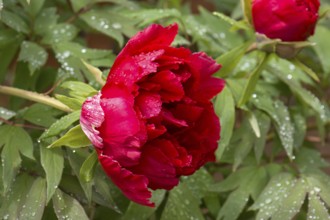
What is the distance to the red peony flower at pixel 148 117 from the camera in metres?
0.53

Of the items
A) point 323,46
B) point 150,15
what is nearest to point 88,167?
point 150,15

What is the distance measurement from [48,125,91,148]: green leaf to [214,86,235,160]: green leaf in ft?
0.57

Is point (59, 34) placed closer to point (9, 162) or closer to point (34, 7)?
point (34, 7)

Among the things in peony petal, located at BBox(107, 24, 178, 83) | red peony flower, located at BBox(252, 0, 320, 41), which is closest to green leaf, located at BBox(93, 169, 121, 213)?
peony petal, located at BBox(107, 24, 178, 83)

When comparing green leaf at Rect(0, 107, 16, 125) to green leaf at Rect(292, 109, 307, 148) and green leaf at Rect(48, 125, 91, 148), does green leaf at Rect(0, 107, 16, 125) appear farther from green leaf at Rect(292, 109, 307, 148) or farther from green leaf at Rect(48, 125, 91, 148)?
green leaf at Rect(292, 109, 307, 148)

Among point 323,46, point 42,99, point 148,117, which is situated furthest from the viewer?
point 323,46

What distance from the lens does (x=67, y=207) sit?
1.99 ft

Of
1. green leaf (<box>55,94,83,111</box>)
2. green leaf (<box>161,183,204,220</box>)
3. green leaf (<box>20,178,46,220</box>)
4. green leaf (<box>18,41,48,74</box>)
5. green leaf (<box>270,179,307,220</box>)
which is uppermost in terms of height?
green leaf (<box>55,94,83,111</box>)

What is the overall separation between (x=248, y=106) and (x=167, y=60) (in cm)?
23

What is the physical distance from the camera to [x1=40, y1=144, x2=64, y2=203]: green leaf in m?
0.59

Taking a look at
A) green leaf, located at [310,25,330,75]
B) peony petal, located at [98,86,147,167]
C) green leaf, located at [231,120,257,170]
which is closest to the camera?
peony petal, located at [98,86,147,167]

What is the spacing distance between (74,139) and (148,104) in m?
0.08

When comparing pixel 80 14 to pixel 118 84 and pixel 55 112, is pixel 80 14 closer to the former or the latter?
pixel 55 112

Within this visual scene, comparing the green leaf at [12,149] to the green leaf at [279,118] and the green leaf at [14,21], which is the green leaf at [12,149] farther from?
the green leaf at [279,118]
